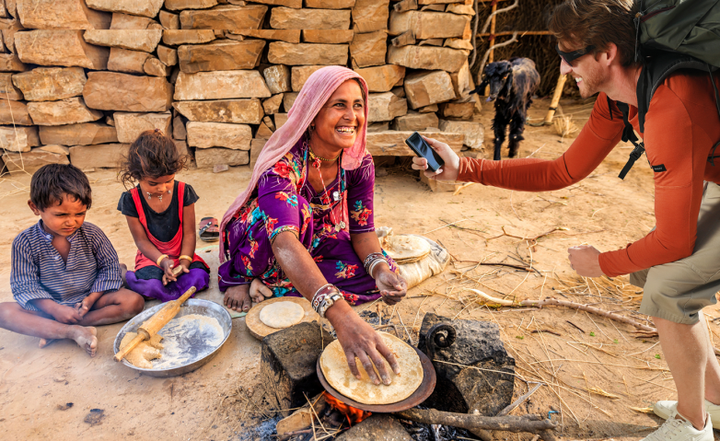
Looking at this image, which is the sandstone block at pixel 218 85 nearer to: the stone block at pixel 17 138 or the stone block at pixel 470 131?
the stone block at pixel 17 138

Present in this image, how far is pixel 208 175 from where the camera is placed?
5160 mm

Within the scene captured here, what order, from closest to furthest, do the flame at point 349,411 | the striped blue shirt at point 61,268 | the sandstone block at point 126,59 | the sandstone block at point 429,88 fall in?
the flame at point 349,411 < the striped blue shirt at point 61,268 < the sandstone block at point 126,59 < the sandstone block at point 429,88

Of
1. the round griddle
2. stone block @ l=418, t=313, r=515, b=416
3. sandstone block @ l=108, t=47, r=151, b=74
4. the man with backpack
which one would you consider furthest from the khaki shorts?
sandstone block @ l=108, t=47, r=151, b=74

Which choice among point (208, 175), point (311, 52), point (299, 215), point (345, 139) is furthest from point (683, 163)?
point (208, 175)

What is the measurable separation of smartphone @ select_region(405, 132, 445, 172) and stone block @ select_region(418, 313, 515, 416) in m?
0.94

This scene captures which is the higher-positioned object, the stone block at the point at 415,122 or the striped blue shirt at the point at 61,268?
the stone block at the point at 415,122

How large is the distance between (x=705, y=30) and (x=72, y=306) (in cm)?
326

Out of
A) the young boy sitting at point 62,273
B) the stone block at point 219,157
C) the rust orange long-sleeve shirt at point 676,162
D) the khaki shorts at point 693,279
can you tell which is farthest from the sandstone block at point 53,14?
the khaki shorts at point 693,279

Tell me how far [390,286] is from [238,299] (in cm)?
111

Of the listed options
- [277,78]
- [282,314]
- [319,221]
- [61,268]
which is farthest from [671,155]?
[277,78]

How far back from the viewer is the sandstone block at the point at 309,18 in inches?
187

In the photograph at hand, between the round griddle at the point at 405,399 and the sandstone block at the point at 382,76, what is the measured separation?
13.4 ft

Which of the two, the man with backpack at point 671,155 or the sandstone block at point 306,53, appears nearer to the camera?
the man with backpack at point 671,155

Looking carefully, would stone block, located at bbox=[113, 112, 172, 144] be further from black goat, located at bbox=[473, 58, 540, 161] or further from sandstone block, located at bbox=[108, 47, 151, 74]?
black goat, located at bbox=[473, 58, 540, 161]
